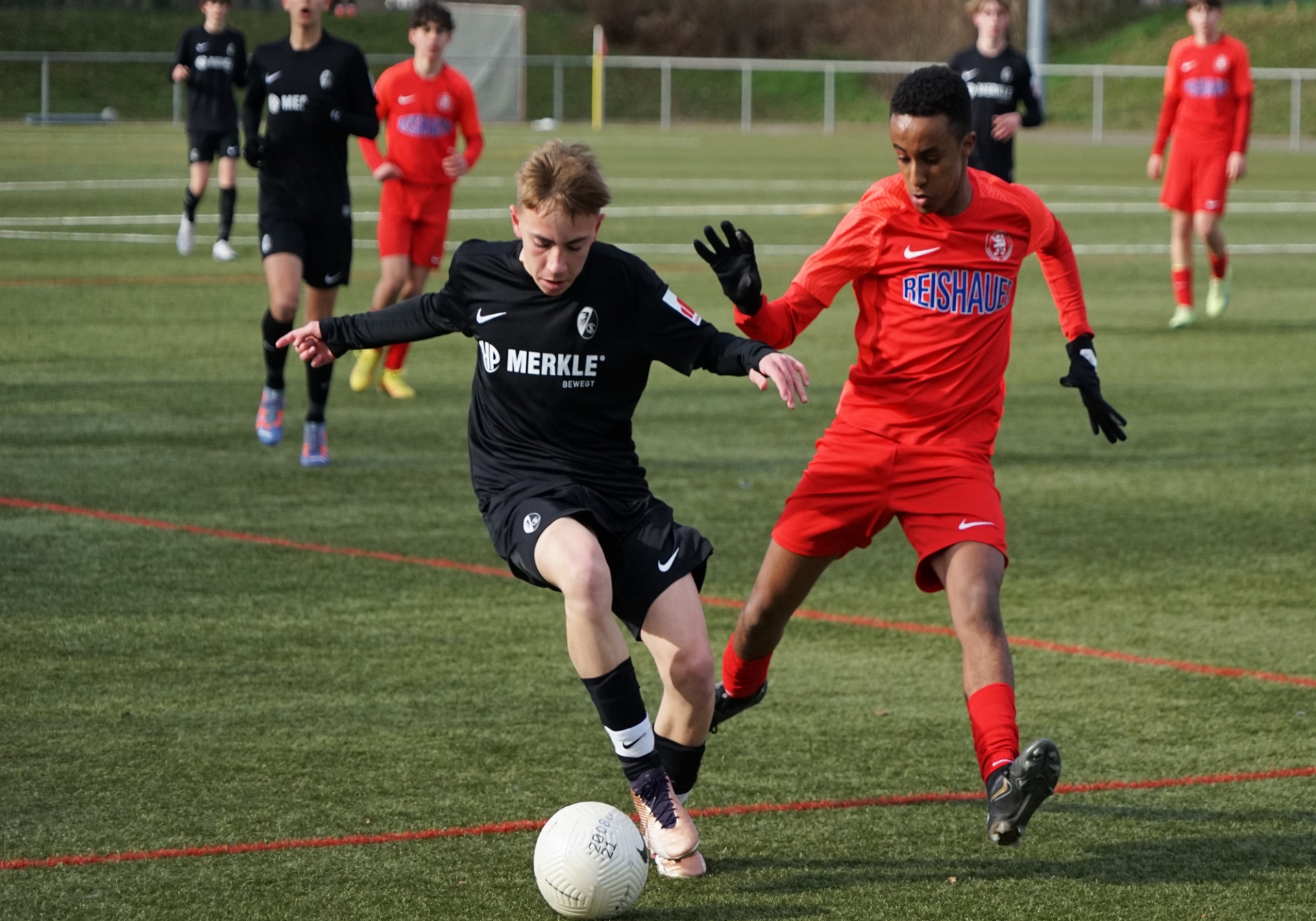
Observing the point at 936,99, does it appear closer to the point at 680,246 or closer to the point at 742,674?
the point at 742,674

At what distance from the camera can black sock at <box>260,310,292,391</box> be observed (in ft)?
29.9

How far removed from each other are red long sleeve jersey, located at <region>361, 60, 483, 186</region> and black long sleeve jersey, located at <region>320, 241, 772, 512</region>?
21.6 ft

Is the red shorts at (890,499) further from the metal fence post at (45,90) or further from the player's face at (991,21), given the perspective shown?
the metal fence post at (45,90)

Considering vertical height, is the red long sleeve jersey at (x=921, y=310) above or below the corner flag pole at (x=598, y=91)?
below

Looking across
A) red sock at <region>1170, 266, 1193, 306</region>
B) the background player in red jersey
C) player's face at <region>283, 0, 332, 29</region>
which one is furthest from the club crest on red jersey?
red sock at <region>1170, 266, 1193, 306</region>

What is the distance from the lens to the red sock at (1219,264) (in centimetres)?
1409

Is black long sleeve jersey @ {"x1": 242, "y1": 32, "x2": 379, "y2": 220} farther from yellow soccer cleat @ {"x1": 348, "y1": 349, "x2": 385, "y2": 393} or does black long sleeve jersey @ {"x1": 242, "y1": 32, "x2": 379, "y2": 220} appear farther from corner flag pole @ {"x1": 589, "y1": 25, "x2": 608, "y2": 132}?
corner flag pole @ {"x1": 589, "y1": 25, "x2": 608, "y2": 132}

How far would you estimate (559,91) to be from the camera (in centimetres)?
4775

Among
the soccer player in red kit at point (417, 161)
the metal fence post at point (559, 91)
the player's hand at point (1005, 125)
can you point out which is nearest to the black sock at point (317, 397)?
the soccer player in red kit at point (417, 161)

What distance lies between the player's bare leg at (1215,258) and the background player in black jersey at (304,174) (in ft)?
23.3

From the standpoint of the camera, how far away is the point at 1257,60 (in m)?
48.1

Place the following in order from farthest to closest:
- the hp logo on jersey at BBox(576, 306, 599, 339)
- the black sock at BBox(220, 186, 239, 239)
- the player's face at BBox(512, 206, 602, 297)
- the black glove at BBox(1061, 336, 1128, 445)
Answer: the black sock at BBox(220, 186, 239, 239), the black glove at BBox(1061, 336, 1128, 445), the hp logo on jersey at BBox(576, 306, 599, 339), the player's face at BBox(512, 206, 602, 297)

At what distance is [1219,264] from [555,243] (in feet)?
36.4

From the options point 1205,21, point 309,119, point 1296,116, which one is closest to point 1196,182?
point 1205,21
